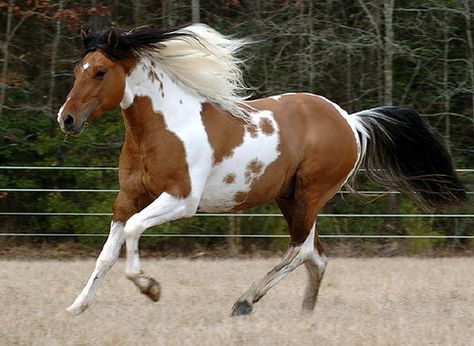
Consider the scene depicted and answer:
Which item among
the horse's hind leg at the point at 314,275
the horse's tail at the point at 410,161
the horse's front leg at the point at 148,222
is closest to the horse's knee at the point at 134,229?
the horse's front leg at the point at 148,222

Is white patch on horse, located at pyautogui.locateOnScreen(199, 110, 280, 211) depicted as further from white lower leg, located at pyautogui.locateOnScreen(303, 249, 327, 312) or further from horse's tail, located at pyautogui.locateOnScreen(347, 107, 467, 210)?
horse's tail, located at pyautogui.locateOnScreen(347, 107, 467, 210)

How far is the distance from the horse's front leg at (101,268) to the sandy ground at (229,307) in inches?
3.4

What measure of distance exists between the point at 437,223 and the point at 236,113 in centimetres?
792

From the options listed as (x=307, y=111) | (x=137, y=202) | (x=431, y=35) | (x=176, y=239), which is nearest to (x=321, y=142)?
(x=307, y=111)

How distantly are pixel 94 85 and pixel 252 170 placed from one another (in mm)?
1212

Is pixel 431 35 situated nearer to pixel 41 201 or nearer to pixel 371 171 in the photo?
pixel 41 201

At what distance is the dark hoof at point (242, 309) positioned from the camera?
6.49 meters

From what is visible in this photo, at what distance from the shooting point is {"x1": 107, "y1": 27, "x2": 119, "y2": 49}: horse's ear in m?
6.15

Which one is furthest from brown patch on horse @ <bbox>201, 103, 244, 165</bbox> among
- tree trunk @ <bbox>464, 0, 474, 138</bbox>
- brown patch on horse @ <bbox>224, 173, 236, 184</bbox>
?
tree trunk @ <bbox>464, 0, 474, 138</bbox>

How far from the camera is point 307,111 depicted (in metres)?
7.05

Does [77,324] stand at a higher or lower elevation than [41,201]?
higher

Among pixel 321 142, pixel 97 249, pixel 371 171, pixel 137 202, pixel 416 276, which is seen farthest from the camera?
pixel 97 249

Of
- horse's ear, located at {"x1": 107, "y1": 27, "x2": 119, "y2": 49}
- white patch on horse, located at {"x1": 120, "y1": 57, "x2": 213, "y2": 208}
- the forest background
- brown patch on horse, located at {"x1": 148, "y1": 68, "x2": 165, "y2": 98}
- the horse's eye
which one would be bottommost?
the forest background

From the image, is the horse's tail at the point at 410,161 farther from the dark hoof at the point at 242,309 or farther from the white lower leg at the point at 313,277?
the dark hoof at the point at 242,309
